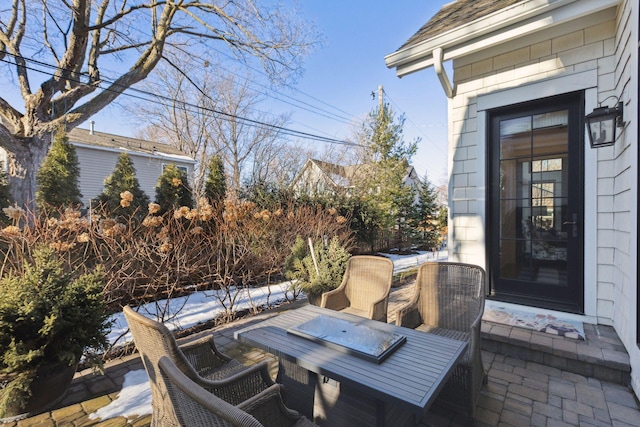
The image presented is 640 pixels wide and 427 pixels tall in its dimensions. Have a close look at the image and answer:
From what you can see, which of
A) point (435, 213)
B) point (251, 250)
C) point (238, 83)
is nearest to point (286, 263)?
point (251, 250)

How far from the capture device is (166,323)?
3.82m

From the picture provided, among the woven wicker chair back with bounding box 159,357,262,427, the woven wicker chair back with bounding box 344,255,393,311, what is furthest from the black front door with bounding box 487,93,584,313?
the woven wicker chair back with bounding box 159,357,262,427

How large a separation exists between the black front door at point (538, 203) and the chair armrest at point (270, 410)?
3.41 m

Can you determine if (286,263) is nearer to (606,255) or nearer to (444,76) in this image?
(444,76)

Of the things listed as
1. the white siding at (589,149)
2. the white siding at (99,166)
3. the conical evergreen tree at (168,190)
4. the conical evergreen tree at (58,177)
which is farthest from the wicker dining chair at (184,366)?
the white siding at (99,166)

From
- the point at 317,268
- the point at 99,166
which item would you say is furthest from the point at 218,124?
the point at 317,268

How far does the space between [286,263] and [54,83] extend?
7689 mm

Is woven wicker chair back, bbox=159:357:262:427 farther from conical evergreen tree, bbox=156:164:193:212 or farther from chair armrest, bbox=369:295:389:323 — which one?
conical evergreen tree, bbox=156:164:193:212

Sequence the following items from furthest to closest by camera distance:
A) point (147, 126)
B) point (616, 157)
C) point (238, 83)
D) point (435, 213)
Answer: point (147, 126) < point (238, 83) < point (435, 213) < point (616, 157)

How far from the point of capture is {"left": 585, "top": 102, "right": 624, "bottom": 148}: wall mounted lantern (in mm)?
2718

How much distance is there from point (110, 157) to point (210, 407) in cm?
1495

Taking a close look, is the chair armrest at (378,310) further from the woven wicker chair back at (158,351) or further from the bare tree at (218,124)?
the bare tree at (218,124)

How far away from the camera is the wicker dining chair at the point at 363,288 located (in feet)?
10.3

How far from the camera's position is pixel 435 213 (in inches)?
455
